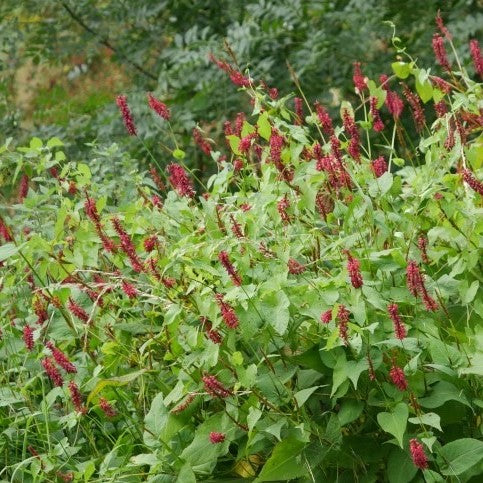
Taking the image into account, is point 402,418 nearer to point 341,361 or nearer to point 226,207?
point 341,361

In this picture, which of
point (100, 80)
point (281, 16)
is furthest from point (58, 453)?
point (100, 80)

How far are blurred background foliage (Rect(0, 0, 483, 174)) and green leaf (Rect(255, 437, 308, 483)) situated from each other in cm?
374

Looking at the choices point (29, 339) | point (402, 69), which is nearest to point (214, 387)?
point (29, 339)

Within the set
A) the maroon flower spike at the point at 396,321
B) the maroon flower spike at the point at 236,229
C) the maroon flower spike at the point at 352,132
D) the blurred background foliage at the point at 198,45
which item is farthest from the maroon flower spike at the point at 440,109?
the blurred background foliage at the point at 198,45

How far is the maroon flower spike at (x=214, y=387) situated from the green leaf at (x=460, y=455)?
0.50 metres

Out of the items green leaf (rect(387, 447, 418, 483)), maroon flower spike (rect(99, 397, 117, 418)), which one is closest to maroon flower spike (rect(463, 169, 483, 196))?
green leaf (rect(387, 447, 418, 483))

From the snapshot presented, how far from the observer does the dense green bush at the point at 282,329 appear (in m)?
2.57

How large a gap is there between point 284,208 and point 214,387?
1.84 ft

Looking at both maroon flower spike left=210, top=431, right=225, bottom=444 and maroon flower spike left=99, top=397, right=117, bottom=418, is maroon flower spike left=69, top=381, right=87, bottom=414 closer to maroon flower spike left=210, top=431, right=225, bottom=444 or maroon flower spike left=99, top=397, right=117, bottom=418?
maroon flower spike left=99, top=397, right=117, bottom=418

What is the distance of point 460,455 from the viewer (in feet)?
8.18

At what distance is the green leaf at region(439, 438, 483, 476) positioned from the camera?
247 cm

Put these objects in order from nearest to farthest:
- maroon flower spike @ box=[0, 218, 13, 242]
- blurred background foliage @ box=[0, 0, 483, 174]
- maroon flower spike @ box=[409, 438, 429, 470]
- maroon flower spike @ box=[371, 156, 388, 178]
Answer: maroon flower spike @ box=[409, 438, 429, 470] → maroon flower spike @ box=[371, 156, 388, 178] → maroon flower spike @ box=[0, 218, 13, 242] → blurred background foliage @ box=[0, 0, 483, 174]

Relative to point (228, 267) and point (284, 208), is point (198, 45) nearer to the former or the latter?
point (284, 208)

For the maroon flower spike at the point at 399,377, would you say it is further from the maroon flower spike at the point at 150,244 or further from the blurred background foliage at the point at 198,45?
the blurred background foliage at the point at 198,45
